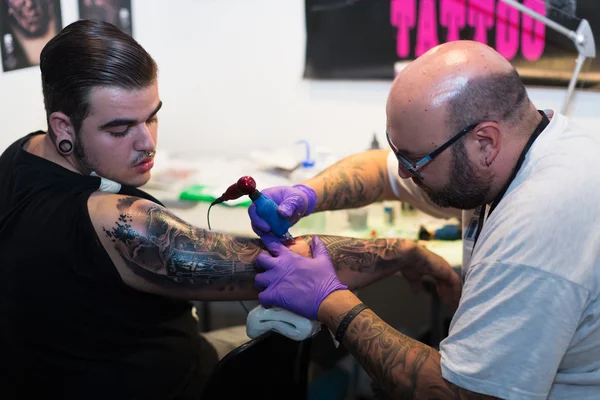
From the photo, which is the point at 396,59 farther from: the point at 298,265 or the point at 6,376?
the point at 6,376

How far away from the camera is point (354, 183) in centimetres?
191

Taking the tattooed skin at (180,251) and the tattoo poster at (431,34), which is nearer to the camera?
the tattooed skin at (180,251)

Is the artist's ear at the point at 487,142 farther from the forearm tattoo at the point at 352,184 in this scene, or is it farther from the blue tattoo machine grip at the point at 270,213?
the forearm tattoo at the point at 352,184

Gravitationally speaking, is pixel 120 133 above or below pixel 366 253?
above

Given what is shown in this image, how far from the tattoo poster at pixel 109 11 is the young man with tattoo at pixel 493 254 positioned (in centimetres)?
130

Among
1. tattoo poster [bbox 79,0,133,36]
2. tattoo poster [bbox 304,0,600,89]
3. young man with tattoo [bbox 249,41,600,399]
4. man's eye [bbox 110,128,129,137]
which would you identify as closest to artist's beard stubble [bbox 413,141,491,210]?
young man with tattoo [bbox 249,41,600,399]

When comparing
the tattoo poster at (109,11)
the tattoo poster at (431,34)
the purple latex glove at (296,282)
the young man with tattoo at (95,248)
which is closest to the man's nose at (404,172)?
the purple latex glove at (296,282)

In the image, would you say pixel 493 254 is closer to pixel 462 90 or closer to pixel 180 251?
pixel 462 90

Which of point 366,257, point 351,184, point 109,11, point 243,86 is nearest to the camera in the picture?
point 366,257

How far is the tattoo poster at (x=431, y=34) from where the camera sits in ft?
7.52

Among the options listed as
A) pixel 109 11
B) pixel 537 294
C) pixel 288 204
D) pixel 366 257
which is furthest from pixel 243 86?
pixel 537 294

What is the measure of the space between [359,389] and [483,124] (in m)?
1.48

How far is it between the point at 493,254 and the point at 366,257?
1.65ft

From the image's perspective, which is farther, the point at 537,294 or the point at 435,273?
the point at 435,273
